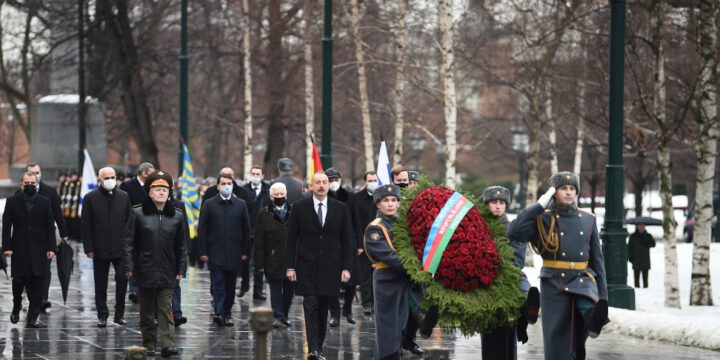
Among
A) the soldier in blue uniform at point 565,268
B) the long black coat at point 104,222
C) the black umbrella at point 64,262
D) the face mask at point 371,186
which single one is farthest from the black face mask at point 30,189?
the soldier in blue uniform at point 565,268

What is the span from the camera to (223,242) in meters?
16.9

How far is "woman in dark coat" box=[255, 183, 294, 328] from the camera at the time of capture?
55.2ft

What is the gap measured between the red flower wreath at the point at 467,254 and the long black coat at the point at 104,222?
6.36m

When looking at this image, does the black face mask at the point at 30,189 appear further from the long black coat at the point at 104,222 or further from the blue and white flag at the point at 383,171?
the blue and white flag at the point at 383,171

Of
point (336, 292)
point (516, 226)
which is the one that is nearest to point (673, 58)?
point (336, 292)

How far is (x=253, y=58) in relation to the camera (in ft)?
141

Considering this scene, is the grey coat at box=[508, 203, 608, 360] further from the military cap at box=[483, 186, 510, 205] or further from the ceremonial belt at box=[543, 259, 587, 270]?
the military cap at box=[483, 186, 510, 205]

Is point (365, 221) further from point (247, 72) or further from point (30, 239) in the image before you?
point (247, 72)

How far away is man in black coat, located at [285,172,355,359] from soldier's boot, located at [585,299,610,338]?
3.38 meters

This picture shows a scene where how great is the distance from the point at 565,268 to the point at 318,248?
3.61 metres

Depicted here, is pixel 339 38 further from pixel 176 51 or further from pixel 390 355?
pixel 390 355

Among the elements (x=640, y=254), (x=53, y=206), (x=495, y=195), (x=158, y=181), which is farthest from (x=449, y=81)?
(x=495, y=195)

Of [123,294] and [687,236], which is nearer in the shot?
[123,294]

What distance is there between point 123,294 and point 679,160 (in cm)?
3229
